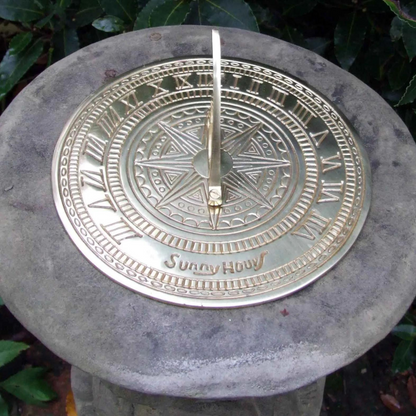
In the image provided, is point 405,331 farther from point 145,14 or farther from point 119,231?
point 145,14

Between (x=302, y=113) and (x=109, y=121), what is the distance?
19.7 inches

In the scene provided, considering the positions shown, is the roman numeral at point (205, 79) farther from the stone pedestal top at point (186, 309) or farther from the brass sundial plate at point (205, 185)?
the stone pedestal top at point (186, 309)

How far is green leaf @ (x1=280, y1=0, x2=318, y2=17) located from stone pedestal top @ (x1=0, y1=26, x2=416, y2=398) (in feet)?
2.82

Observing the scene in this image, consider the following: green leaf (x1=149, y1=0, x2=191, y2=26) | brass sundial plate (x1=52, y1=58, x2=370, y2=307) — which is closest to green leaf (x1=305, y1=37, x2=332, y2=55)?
green leaf (x1=149, y1=0, x2=191, y2=26)

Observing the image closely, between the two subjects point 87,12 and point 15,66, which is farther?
point 87,12

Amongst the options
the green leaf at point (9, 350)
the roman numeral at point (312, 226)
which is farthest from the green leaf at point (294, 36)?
the green leaf at point (9, 350)

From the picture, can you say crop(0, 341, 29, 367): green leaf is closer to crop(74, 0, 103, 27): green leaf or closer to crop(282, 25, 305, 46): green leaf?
crop(74, 0, 103, 27): green leaf

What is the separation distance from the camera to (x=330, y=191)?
117 cm

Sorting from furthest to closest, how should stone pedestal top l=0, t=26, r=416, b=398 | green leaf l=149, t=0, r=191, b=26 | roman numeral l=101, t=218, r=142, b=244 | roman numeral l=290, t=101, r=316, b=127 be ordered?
green leaf l=149, t=0, r=191, b=26
roman numeral l=290, t=101, r=316, b=127
roman numeral l=101, t=218, r=142, b=244
stone pedestal top l=0, t=26, r=416, b=398

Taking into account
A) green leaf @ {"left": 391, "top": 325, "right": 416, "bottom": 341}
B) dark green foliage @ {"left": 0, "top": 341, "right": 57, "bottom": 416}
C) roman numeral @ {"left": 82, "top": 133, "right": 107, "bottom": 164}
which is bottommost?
dark green foliage @ {"left": 0, "top": 341, "right": 57, "bottom": 416}

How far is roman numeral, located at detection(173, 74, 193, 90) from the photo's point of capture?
133 centimetres

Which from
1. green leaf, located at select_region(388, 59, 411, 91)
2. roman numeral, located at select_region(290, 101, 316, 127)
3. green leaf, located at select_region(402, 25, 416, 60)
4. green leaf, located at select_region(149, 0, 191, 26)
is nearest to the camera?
roman numeral, located at select_region(290, 101, 316, 127)

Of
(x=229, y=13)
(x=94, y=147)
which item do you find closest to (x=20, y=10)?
(x=229, y=13)

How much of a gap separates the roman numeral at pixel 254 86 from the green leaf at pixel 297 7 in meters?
0.73
